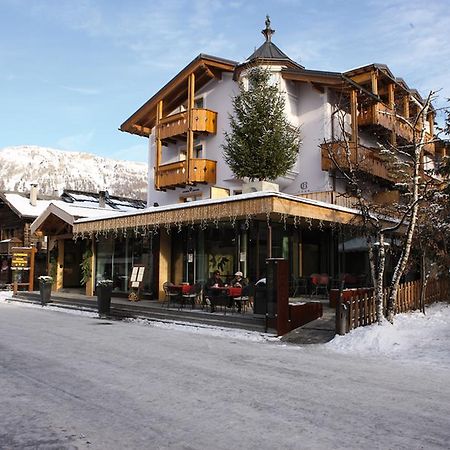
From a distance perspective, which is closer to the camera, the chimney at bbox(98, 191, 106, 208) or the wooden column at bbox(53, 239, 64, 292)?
the wooden column at bbox(53, 239, 64, 292)

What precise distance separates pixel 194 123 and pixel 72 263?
949cm

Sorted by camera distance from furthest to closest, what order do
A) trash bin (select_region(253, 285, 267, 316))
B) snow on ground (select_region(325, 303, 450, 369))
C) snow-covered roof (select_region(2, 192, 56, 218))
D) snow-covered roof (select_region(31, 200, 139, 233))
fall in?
snow-covered roof (select_region(2, 192, 56, 218)) < snow-covered roof (select_region(31, 200, 139, 233)) < trash bin (select_region(253, 285, 267, 316)) < snow on ground (select_region(325, 303, 450, 369))

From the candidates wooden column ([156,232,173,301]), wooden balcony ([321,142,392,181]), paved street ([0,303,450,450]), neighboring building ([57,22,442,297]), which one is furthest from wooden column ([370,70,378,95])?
paved street ([0,303,450,450])

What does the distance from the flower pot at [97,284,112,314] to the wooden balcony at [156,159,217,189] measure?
981cm

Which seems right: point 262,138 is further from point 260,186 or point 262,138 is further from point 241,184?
point 260,186

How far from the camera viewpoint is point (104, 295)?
15.1 metres

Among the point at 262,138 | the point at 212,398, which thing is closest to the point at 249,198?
the point at 212,398

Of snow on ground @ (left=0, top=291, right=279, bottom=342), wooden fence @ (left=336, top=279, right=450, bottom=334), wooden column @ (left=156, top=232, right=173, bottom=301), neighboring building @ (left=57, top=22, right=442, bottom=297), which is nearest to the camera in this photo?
wooden fence @ (left=336, top=279, right=450, bottom=334)

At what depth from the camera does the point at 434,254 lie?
13.9 m

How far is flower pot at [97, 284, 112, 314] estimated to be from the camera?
15023 mm

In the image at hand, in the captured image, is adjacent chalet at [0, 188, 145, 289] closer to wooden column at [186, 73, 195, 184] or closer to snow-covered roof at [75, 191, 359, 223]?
snow-covered roof at [75, 191, 359, 223]

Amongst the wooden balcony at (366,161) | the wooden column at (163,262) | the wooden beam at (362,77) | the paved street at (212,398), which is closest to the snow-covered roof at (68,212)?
the wooden column at (163,262)

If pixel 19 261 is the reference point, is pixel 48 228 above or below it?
above

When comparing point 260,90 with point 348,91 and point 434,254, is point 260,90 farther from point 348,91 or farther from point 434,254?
point 434,254
